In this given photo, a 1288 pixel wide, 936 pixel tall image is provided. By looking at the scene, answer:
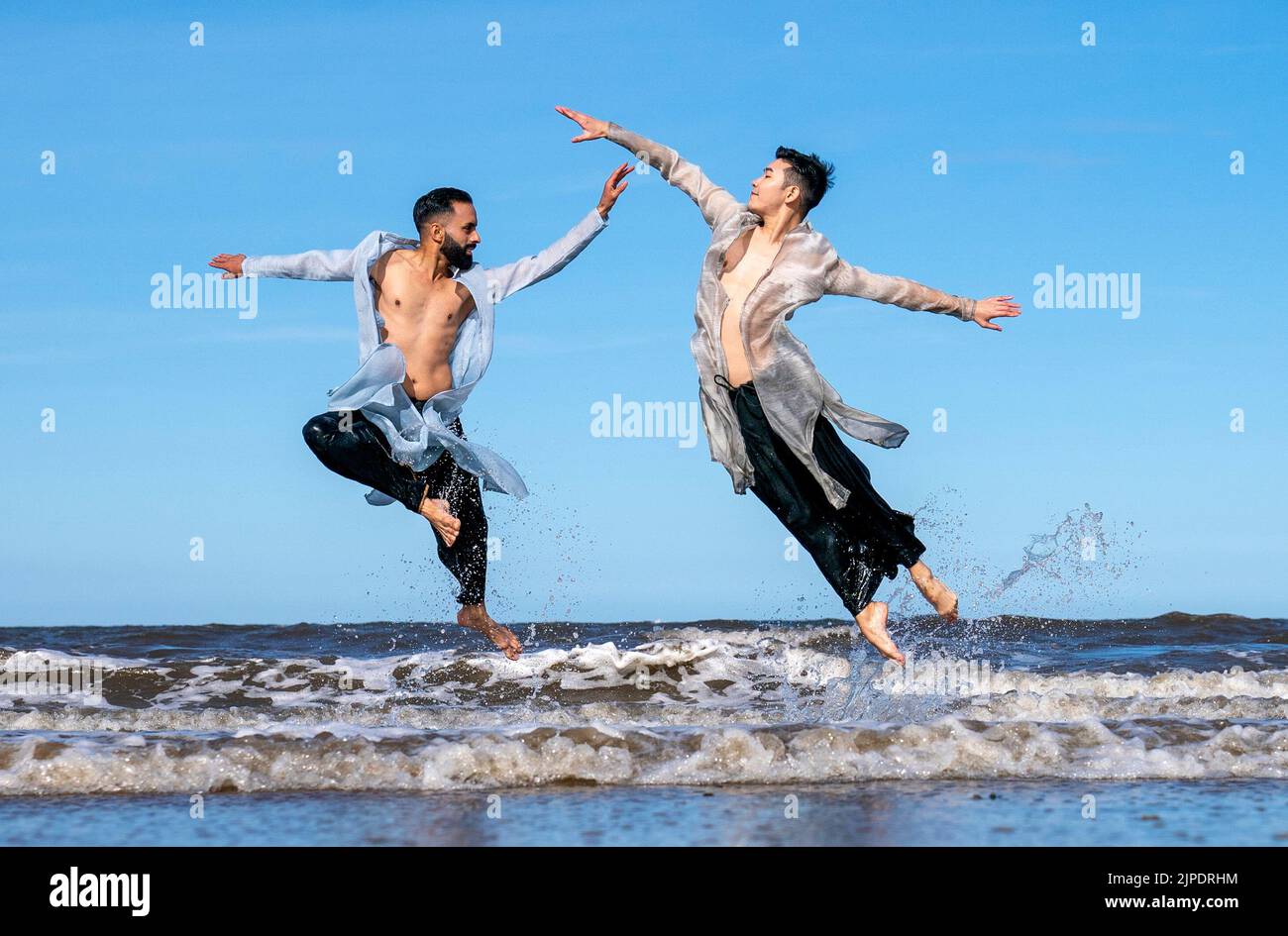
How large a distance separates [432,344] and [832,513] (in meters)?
2.42

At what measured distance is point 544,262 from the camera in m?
8.05

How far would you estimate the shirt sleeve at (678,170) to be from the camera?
7.96 meters

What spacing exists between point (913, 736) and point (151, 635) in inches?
413

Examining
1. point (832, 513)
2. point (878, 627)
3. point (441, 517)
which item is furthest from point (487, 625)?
point (878, 627)

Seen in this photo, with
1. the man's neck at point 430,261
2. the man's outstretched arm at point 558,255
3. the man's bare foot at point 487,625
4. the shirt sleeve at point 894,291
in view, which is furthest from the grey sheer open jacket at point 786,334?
the man's bare foot at point 487,625

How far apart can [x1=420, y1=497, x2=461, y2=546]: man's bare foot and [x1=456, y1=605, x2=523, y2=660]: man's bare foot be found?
2.04 feet

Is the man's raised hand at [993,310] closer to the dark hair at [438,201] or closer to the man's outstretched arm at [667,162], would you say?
the man's outstretched arm at [667,162]

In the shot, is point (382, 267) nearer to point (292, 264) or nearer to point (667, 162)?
point (292, 264)

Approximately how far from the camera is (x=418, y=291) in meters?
8.05

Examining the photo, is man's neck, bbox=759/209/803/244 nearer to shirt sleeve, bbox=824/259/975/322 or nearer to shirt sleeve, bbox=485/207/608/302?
shirt sleeve, bbox=824/259/975/322
